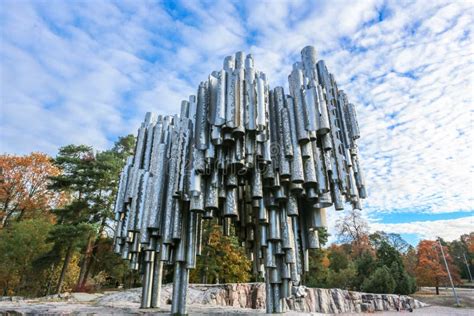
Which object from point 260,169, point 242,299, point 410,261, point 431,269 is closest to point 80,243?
point 242,299

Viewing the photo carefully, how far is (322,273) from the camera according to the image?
3098cm

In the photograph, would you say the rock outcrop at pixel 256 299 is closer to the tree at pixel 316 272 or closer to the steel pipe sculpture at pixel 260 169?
the steel pipe sculpture at pixel 260 169

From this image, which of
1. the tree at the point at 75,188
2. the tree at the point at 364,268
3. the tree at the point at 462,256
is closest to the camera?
the tree at the point at 75,188

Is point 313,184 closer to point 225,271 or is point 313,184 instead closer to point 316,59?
point 316,59

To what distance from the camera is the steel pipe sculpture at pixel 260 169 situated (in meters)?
6.46

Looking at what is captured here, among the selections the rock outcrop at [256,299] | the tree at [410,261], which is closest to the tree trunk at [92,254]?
the rock outcrop at [256,299]

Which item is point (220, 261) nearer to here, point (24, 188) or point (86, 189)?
point (86, 189)

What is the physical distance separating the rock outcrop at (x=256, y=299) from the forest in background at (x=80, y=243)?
4909mm

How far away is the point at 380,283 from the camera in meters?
27.2

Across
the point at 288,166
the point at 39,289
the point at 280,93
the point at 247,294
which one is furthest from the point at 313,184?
the point at 39,289

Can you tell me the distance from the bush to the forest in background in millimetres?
83

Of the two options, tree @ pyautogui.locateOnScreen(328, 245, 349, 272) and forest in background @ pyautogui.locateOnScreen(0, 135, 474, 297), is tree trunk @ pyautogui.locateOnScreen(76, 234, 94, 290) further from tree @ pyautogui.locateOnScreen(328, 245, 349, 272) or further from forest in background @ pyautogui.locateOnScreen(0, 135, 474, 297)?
tree @ pyautogui.locateOnScreen(328, 245, 349, 272)

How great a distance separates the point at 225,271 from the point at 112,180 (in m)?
11.0

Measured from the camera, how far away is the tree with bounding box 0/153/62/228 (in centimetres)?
2744
